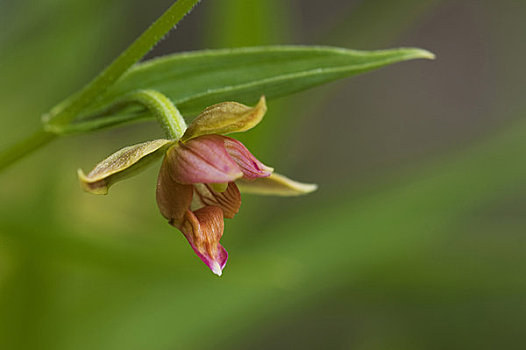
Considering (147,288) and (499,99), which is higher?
(499,99)

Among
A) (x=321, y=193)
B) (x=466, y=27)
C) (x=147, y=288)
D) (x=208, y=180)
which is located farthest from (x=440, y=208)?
(x=466, y=27)

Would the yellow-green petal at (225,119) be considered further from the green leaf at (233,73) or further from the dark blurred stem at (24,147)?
the dark blurred stem at (24,147)

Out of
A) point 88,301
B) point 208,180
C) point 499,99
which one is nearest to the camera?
point 208,180

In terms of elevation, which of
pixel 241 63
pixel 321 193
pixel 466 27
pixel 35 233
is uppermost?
pixel 466 27

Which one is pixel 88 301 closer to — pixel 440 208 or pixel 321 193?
pixel 440 208

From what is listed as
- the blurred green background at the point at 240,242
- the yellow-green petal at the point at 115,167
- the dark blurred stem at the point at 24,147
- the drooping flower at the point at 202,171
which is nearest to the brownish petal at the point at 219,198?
the drooping flower at the point at 202,171

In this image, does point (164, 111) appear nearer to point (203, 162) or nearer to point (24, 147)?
point (203, 162)

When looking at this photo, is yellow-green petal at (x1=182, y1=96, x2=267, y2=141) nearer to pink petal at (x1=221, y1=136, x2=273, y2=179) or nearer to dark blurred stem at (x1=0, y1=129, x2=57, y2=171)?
pink petal at (x1=221, y1=136, x2=273, y2=179)
